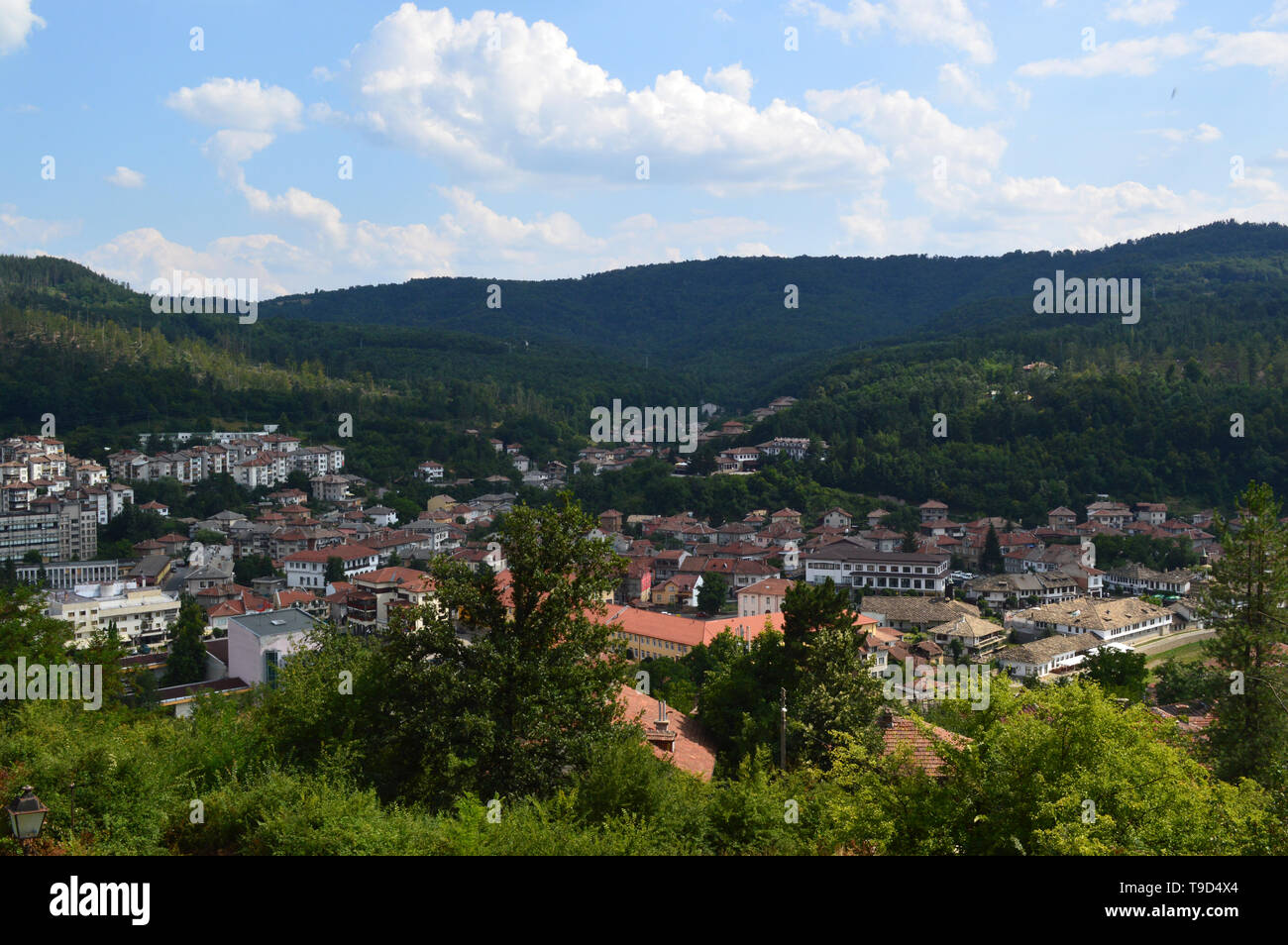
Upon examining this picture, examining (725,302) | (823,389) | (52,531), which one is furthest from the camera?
(725,302)

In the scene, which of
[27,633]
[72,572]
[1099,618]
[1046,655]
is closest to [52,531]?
[72,572]

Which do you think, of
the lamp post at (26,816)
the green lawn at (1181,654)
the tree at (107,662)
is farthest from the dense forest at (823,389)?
the lamp post at (26,816)

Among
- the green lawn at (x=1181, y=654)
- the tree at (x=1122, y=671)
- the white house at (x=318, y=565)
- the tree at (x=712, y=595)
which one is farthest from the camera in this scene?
the white house at (x=318, y=565)

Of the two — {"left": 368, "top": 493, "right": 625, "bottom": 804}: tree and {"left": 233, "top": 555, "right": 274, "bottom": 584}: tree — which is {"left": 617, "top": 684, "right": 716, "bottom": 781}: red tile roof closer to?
{"left": 368, "top": 493, "right": 625, "bottom": 804}: tree

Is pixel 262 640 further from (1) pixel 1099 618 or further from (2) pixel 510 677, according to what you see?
(1) pixel 1099 618

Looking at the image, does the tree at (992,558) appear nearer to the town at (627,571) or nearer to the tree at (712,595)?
the town at (627,571)

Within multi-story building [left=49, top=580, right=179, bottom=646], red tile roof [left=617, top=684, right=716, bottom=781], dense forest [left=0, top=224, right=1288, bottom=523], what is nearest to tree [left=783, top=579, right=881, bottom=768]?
red tile roof [left=617, top=684, right=716, bottom=781]
